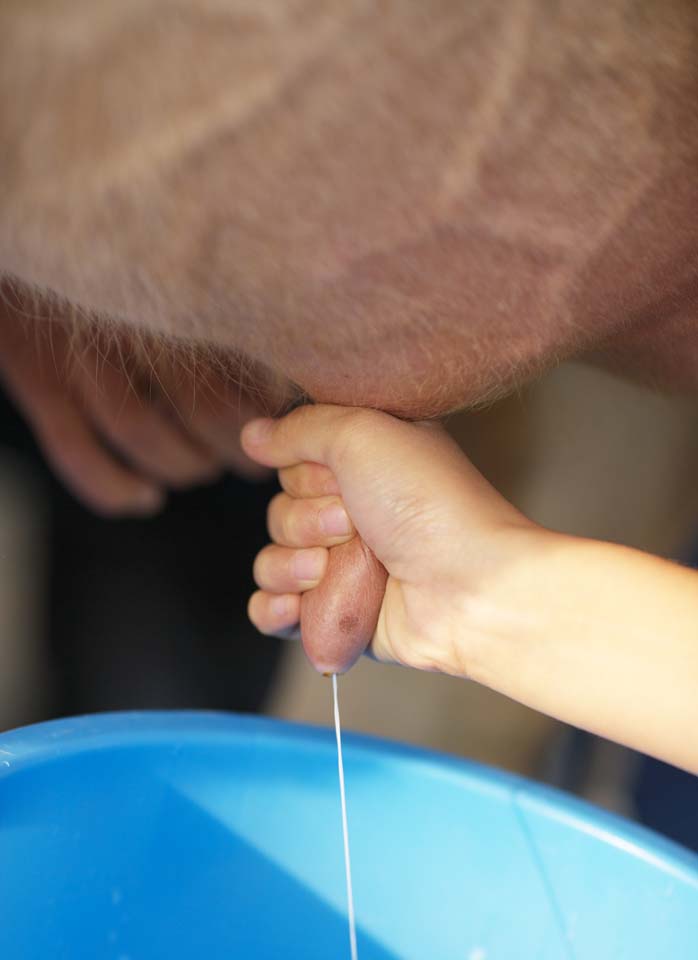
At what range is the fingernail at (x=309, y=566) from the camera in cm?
51

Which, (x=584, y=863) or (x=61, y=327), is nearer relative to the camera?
(x=584, y=863)

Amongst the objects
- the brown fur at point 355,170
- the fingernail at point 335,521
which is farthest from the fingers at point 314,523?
the brown fur at point 355,170

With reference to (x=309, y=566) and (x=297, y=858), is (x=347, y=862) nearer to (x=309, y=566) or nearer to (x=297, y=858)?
(x=297, y=858)

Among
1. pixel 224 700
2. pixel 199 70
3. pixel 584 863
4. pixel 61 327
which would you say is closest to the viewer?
pixel 199 70

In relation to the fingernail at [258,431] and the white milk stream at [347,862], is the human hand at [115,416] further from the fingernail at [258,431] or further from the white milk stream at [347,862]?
the white milk stream at [347,862]

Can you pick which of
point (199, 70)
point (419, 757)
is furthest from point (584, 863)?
point (199, 70)

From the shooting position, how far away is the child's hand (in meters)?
0.46

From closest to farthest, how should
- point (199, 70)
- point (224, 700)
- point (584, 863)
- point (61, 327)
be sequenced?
point (199, 70), point (584, 863), point (61, 327), point (224, 700)

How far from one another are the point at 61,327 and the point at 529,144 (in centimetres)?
38

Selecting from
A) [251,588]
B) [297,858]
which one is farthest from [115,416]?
[297,858]

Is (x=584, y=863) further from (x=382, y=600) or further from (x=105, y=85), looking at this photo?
(x=105, y=85)

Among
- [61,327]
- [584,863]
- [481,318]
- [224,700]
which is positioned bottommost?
[224,700]

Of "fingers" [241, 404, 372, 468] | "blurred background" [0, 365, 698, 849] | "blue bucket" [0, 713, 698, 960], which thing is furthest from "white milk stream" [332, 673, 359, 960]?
"blurred background" [0, 365, 698, 849]

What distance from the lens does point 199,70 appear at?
0.32 meters
